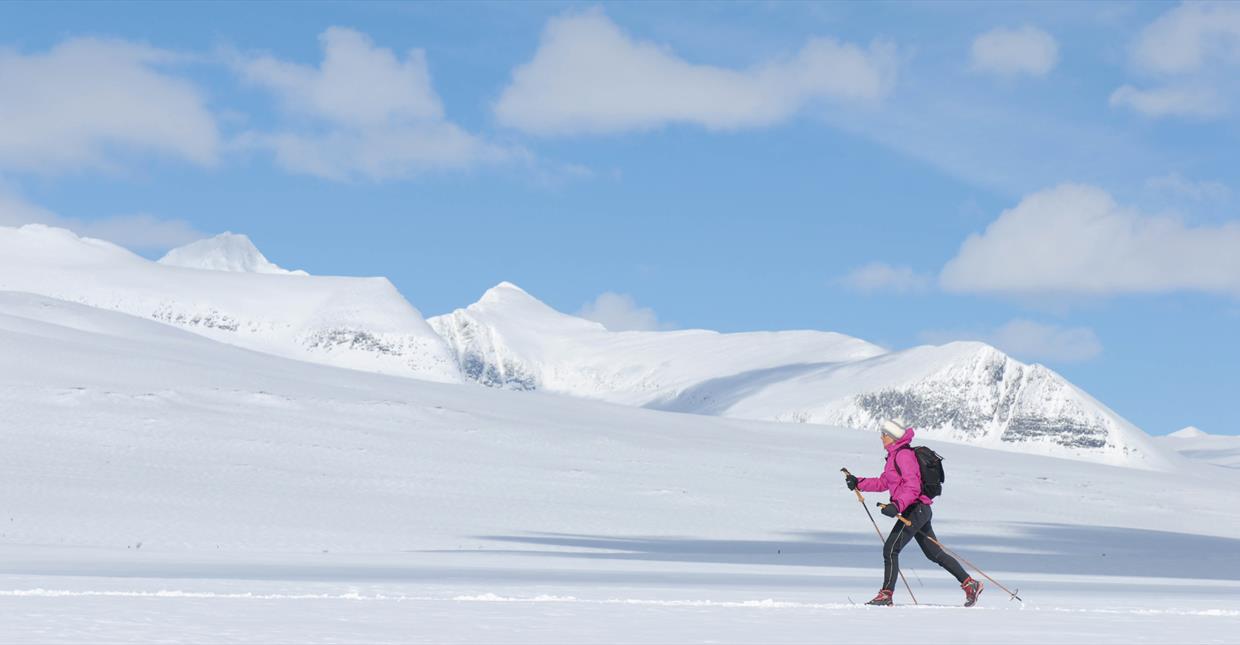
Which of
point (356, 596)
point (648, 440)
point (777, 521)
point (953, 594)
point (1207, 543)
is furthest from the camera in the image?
point (648, 440)

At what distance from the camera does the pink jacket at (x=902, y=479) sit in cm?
1260

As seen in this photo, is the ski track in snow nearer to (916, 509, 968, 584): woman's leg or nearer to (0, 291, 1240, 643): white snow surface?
(0, 291, 1240, 643): white snow surface

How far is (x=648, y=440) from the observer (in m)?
48.3

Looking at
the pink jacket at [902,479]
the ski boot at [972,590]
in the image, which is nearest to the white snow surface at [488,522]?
the ski boot at [972,590]

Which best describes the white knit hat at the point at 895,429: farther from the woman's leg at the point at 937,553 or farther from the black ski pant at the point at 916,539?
the woman's leg at the point at 937,553

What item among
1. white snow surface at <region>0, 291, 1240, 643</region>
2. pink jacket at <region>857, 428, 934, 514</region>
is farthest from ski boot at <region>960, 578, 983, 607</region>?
pink jacket at <region>857, 428, 934, 514</region>

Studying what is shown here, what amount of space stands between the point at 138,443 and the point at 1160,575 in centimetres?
2161

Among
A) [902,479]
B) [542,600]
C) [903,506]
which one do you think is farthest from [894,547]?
[542,600]

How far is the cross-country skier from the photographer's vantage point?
12617mm

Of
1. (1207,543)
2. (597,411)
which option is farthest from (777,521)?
(597,411)

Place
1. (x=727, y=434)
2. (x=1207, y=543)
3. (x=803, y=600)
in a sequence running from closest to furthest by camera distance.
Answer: (x=803, y=600), (x=1207, y=543), (x=727, y=434)

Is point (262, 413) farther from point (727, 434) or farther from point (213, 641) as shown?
point (213, 641)

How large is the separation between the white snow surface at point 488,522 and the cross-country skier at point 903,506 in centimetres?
29

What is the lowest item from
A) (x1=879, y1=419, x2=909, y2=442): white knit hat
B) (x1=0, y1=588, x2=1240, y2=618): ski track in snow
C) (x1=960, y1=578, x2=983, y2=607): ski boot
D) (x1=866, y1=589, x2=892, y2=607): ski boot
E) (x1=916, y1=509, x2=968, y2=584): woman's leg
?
(x1=0, y1=588, x2=1240, y2=618): ski track in snow
